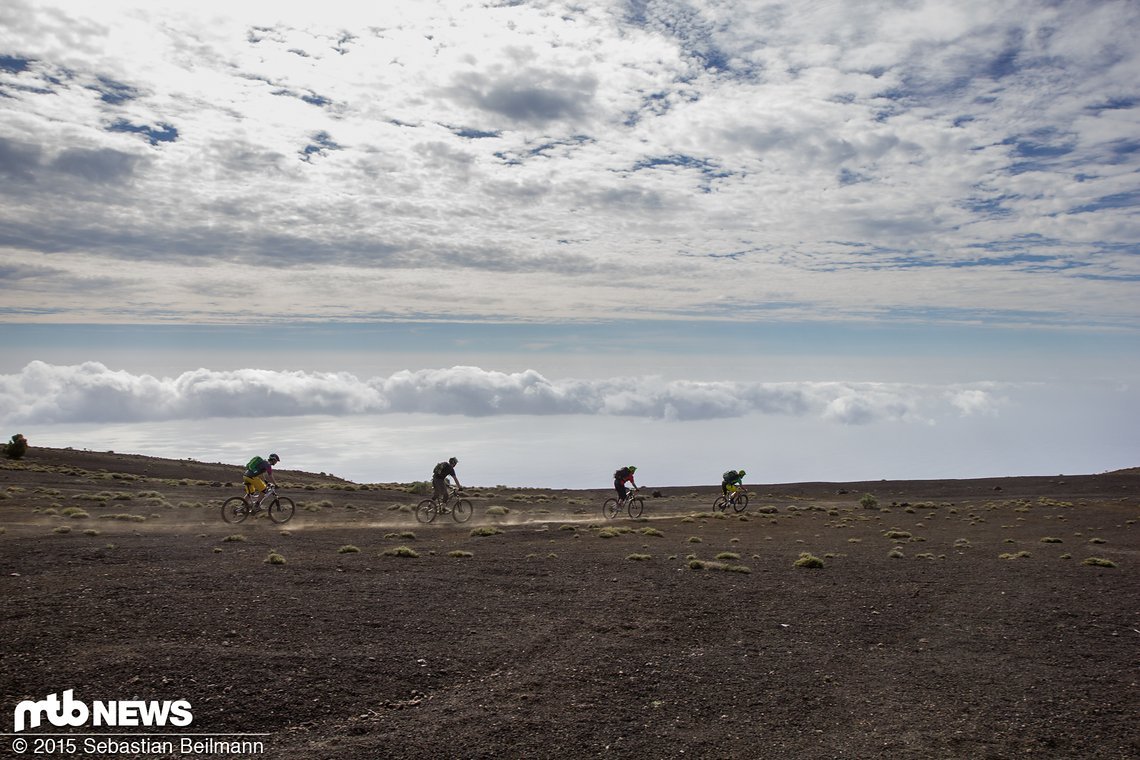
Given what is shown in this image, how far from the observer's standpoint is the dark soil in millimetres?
7910


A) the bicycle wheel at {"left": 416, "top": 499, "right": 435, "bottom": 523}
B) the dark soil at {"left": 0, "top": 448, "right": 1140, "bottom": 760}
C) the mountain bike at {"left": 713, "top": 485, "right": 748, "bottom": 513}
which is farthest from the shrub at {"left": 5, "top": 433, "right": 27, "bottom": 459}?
the mountain bike at {"left": 713, "top": 485, "right": 748, "bottom": 513}

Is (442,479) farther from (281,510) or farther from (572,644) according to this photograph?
(572,644)

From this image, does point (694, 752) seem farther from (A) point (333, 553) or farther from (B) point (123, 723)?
(A) point (333, 553)

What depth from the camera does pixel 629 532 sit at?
1104 inches

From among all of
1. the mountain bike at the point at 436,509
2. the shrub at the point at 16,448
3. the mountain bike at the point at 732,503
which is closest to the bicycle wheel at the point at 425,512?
the mountain bike at the point at 436,509

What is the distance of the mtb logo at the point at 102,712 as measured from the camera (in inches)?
294

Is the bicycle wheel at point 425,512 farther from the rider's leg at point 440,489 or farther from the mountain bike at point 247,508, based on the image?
the mountain bike at point 247,508

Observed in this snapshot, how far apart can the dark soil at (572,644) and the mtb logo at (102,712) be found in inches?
5.8

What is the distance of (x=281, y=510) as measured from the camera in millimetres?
27328

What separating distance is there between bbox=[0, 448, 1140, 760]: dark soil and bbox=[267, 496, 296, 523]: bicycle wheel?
9.85ft

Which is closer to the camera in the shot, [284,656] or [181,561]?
[284,656]

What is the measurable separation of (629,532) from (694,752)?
20.7 metres

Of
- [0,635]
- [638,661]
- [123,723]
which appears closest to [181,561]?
[0,635]

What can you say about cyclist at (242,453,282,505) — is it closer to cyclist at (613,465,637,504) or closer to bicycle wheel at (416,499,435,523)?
bicycle wheel at (416,499,435,523)
